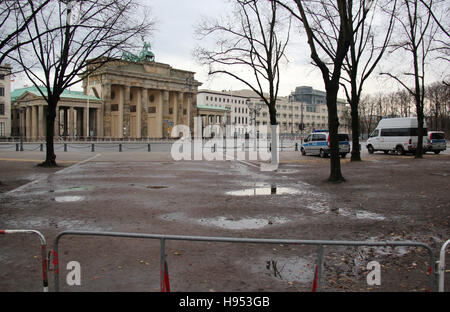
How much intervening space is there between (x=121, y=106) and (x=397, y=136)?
66.9 meters

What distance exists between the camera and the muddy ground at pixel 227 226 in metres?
5.30

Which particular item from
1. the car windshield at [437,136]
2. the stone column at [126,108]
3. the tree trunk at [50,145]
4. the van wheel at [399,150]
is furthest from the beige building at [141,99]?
the tree trunk at [50,145]

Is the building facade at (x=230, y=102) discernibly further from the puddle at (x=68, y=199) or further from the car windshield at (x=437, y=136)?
the puddle at (x=68, y=199)

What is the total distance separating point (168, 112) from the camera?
9638 centimetres

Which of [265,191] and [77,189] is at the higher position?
[77,189]

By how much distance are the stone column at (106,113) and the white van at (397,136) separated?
200 ft

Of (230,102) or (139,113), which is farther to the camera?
(230,102)

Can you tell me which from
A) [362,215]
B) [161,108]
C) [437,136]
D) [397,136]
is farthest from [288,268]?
[161,108]

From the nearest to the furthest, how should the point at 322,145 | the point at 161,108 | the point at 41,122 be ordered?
the point at 322,145, the point at 41,122, the point at 161,108

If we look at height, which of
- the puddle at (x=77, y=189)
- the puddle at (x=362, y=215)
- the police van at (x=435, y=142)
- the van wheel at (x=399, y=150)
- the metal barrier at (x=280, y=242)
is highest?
the police van at (x=435, y=142)

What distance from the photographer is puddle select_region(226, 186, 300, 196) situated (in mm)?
13133

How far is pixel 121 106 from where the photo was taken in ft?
286

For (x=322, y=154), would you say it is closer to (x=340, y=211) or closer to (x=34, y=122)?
(x=340, y=211)

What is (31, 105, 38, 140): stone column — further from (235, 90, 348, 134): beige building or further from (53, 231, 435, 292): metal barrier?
(235, 90, 348, 134): beige building
